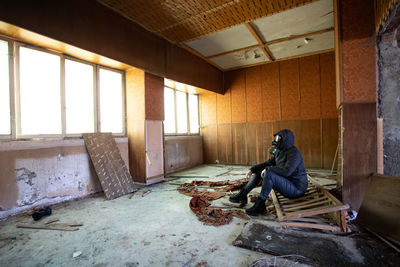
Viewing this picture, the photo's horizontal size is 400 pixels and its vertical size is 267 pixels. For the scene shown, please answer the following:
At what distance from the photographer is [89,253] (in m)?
2.03

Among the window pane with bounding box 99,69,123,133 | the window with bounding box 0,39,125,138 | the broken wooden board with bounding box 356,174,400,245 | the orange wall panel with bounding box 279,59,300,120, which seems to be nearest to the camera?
the broken wooden board with bounding box 356,174,400,245

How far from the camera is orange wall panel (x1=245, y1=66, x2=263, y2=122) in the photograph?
23.4 feet

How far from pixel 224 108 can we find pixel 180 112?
1.78 m

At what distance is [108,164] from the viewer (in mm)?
4191

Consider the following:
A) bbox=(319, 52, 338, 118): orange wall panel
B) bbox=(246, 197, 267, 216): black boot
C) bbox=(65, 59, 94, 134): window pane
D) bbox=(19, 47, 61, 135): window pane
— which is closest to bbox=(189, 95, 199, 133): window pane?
bbox=(65, 59, 94, 134): window pane

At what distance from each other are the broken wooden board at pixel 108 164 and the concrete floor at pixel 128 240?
65 centimetres

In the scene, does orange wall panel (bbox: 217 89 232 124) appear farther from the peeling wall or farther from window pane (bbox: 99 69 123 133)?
window pane (bbox: 99 69 123 133)

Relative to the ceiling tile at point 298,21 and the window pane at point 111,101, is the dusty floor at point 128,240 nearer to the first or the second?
the window pane at point 111,101

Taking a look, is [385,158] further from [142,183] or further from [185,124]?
[185,124]

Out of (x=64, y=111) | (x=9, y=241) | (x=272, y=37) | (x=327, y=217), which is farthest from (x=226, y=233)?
(x=272, y=37)

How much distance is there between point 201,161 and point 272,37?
16.2 ft

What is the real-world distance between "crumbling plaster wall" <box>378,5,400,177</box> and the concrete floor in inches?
66.8

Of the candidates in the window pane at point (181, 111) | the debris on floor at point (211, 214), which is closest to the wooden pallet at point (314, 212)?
the debris on floor at point (211, 214)

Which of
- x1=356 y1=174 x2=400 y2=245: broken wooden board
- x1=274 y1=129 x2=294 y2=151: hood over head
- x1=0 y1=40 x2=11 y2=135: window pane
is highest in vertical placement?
x1=0 y1=40 x2=11 y2=135: window pane
